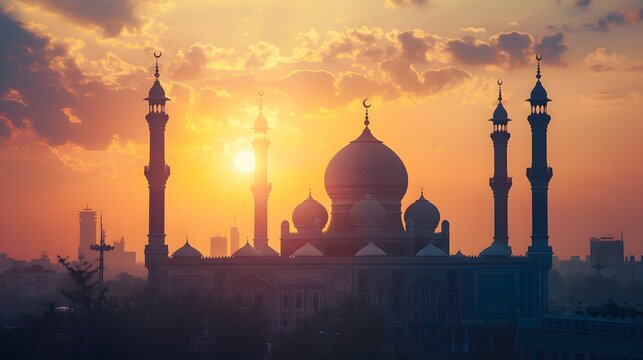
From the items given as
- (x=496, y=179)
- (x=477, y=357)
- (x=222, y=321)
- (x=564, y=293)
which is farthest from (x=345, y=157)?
(x=564, y=293)

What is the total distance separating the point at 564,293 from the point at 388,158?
109765 millimetres

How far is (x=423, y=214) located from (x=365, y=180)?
4.24 metres

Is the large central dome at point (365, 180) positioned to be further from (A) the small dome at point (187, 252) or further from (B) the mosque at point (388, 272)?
(A) the small dome at point (187, 252)

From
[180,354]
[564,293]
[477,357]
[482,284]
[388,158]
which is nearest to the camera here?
[180,354]

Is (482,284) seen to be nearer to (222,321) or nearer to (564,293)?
(222,321)

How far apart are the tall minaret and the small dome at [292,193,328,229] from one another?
41.8 ft

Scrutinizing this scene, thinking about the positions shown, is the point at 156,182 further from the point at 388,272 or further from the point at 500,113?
the point at 500,113

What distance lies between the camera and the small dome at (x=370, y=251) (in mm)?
85062

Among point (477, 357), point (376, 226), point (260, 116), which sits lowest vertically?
point (477, 357)

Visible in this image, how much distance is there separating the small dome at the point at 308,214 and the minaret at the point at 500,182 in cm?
1080

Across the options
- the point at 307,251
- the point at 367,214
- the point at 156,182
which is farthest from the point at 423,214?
the point at 156,182

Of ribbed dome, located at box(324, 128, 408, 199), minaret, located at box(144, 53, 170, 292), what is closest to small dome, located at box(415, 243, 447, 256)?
ribbed dome, located at box(324, 128, 408, 199)

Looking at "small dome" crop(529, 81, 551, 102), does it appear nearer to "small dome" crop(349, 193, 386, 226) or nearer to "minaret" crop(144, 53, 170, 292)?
"small dome" crop(349, 193, 386, 226)

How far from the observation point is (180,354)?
65.3 meters
